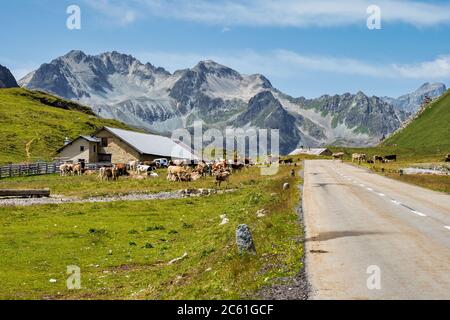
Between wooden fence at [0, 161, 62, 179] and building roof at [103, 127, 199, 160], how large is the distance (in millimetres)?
19277

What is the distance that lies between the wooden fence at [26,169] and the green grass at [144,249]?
3933cm

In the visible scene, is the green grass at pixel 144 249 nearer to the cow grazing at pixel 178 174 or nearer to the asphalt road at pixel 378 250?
the asphalt road at pixel 378 250

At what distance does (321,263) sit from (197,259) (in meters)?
→ 6.53

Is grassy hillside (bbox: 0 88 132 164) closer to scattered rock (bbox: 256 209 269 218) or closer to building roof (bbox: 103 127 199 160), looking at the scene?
building roof (bbox: 103 127 199 160)

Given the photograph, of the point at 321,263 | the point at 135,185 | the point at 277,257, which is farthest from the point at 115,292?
the point at 135,185

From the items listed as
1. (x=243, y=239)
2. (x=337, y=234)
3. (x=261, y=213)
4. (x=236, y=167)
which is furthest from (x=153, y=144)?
(x=243, y=239)

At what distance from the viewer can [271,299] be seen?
1112 centimetres

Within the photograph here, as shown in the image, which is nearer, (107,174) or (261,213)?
(261,213)

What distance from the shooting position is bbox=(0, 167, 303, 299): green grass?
14.8 m

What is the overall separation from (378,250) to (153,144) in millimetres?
99977

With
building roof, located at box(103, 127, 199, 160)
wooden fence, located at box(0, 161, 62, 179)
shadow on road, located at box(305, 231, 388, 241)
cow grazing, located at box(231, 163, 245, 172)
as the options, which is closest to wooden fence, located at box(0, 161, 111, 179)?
wooden fence, located at box(0, 161, 62, 179)

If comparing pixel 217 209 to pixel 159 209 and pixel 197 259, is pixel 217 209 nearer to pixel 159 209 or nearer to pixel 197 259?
pixel 159 209

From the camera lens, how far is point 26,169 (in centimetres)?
7888

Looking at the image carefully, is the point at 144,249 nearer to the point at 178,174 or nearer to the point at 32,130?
the point at 178,174
